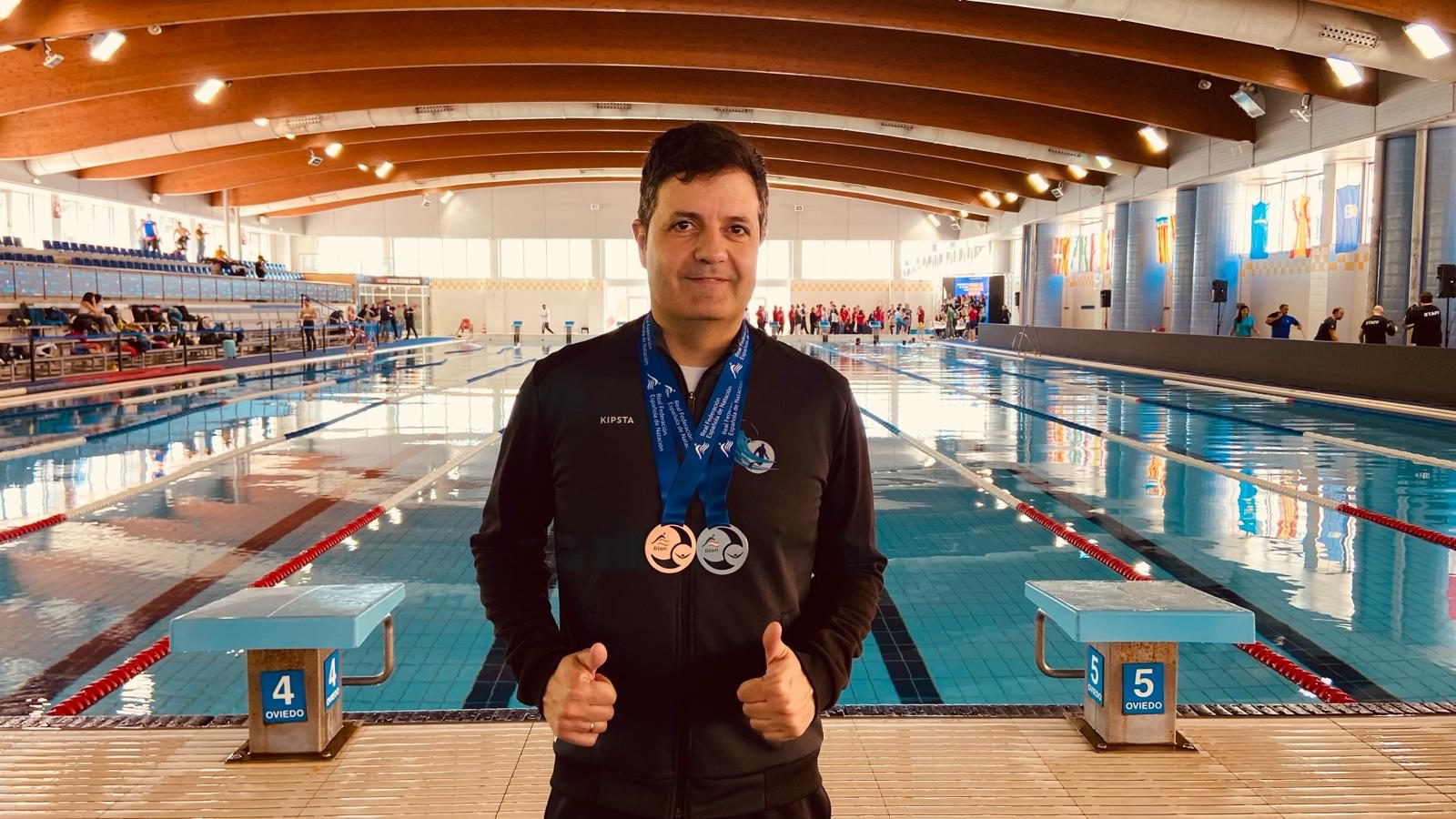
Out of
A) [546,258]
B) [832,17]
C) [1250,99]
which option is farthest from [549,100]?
[546,258]

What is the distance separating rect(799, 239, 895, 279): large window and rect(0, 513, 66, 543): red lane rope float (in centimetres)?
3724

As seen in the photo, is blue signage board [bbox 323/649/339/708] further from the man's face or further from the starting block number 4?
the man's face

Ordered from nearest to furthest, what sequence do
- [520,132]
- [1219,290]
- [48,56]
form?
[48,56] → [1219,290] → [520,132]

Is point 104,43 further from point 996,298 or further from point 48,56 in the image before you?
point 996,298

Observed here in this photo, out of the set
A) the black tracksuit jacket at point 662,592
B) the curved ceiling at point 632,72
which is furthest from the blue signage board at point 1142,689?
the curved ceiling at point 632,72

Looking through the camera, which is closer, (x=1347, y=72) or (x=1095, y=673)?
(x=1095, y=673)

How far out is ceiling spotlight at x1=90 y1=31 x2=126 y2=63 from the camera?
14.6 m

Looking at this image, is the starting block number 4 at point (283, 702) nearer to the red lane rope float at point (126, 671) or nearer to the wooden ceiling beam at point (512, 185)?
the red lane rope float at point (126, 671)

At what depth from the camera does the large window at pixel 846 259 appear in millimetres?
42344

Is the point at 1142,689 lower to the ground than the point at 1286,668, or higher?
higher

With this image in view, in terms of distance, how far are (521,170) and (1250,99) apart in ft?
73.5

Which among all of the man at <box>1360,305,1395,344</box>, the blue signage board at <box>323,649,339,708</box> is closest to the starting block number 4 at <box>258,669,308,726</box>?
the blue signage board at <box>323,649,339,708</box>

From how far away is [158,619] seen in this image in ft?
14.6

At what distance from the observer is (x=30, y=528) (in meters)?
6.02
